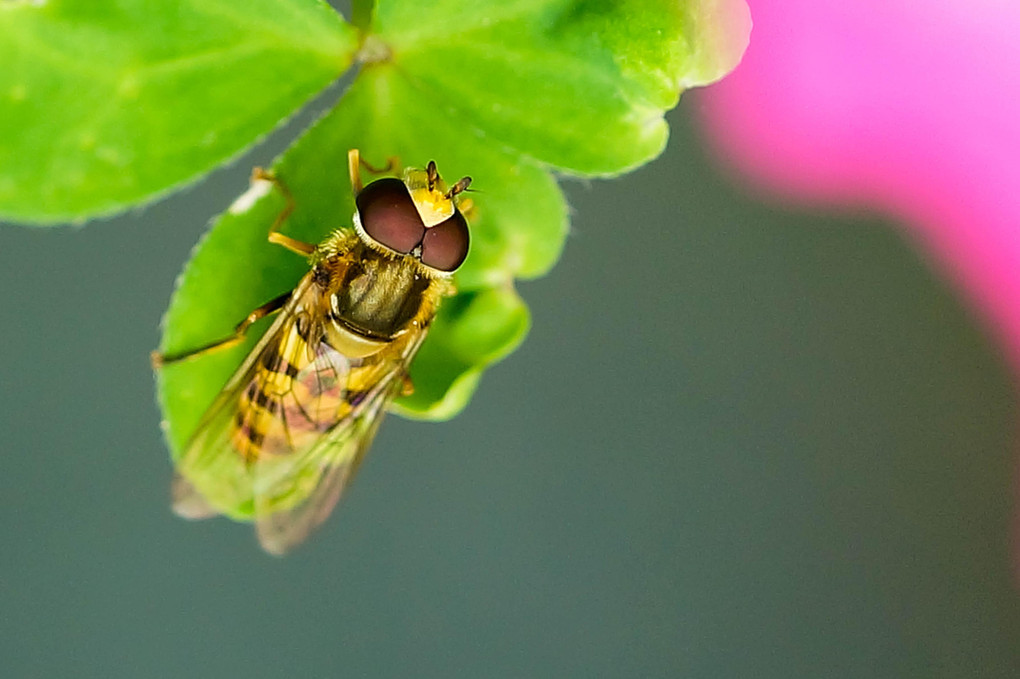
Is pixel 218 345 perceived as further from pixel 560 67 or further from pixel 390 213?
pixel 560 67

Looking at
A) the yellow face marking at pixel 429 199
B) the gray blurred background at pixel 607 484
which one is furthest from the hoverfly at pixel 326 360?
the gray blurred background at pixel 607 484

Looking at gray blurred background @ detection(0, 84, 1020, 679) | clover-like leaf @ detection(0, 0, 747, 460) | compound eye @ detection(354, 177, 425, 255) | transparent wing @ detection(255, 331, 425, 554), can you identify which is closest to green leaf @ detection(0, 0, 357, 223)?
clover-like leaf @ detection(0, 0, 747, 460)

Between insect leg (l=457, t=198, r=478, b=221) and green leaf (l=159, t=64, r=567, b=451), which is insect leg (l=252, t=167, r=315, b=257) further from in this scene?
insect leg (l=457, t=198, r=478, b=221)

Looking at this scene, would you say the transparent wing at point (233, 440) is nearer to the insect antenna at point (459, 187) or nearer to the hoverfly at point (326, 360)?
the hoverfly at point (326, 360)

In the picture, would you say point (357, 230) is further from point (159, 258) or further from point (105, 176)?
point (159, 258)

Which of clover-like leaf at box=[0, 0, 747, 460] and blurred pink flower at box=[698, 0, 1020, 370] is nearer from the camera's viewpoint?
clover-like leaf at box=[0, 0, 747, 460]
